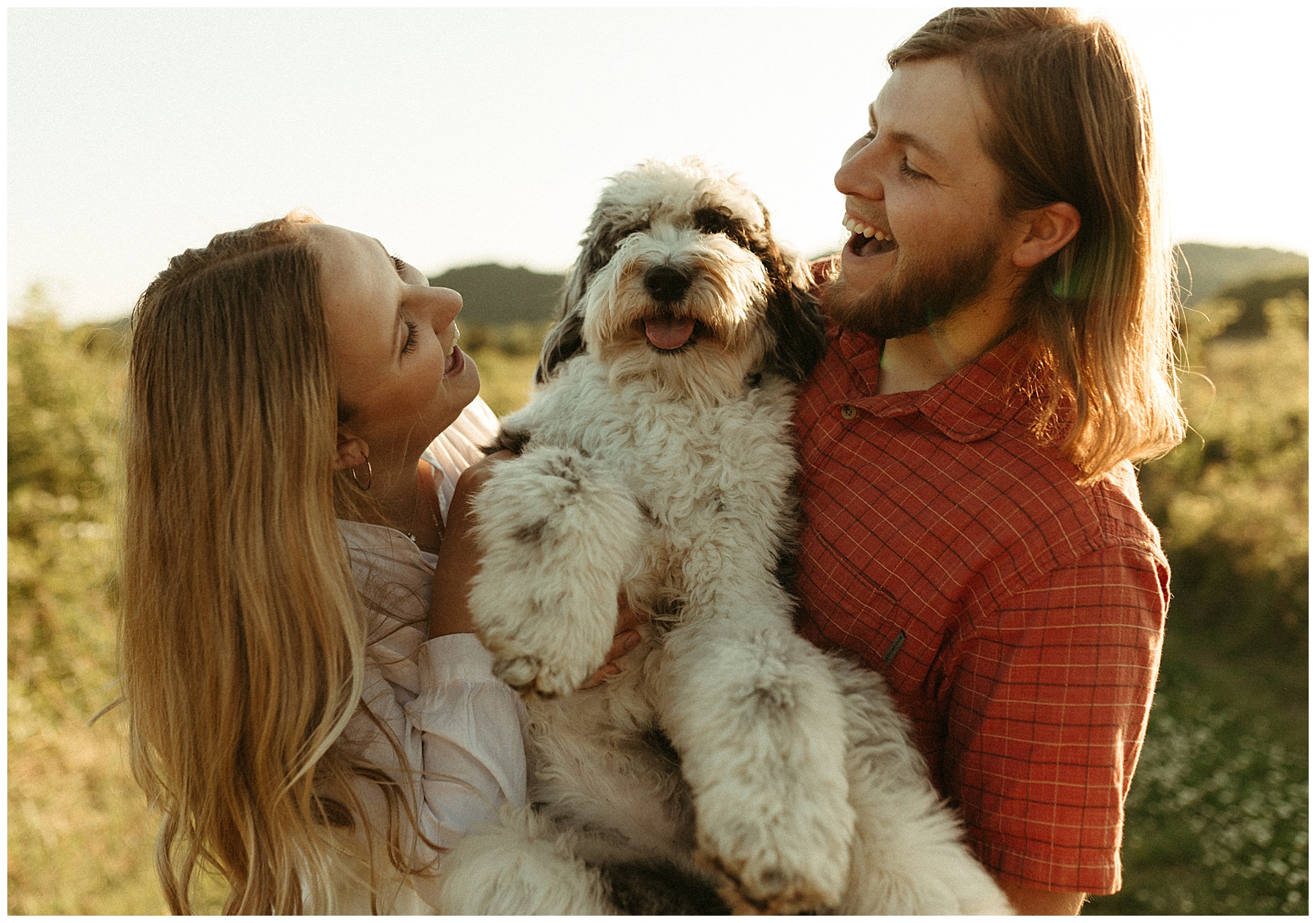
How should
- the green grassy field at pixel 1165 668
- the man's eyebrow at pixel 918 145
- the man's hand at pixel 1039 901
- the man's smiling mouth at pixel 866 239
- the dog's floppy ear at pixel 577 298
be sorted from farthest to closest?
the green grassy field at pixel 1165 668
the dog's floppy ear at pixel 577 298
the man's smiling mouth at pixel 866 239
the man's eyebrow at pixel 918 145
the man's hand at pixel 1039 901

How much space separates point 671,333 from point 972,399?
2.99 ft

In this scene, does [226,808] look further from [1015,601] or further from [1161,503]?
[1161,503]

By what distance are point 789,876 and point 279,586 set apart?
1535mm

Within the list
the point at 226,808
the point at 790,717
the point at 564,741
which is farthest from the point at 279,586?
the point at 790,717

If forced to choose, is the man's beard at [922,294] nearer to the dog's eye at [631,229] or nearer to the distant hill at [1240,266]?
the dog's eye at [631,229]

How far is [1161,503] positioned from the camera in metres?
9.16

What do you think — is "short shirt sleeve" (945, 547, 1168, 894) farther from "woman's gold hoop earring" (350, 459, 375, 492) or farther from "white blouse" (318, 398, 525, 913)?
"woman's gold hoop earring" (350, 459, 375, 492)

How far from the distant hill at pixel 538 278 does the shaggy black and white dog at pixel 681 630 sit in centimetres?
149

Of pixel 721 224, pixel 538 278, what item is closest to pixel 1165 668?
pixel 538 278

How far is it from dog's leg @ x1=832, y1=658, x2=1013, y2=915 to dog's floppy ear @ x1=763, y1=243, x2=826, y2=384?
107 cm

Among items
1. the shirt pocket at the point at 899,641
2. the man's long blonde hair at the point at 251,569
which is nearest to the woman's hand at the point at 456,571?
the man's long blonde hair at the point at 251,569

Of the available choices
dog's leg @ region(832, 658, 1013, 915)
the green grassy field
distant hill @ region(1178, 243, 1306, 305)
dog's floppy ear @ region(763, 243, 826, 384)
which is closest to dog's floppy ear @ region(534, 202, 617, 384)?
dog's floppy ear @ region(763, 243, 826, 384)

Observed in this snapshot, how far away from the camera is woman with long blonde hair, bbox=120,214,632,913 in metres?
2.49

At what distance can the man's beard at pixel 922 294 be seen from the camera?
2801 millimetres
